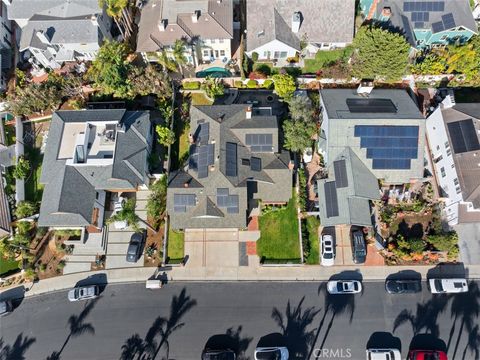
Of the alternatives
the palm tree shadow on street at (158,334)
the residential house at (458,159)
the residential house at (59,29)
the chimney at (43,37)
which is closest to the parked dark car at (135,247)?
the palm tree shadow on street at (158,334)

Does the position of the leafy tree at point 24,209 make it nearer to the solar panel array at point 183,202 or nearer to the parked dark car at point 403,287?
the solar panel array at point 183,202

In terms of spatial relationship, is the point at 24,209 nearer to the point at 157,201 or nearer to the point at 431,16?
the point at 157,201

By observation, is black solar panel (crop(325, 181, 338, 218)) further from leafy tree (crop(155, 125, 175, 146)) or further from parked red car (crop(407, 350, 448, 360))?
leafy tree (crop(155, 125, 175, 146))

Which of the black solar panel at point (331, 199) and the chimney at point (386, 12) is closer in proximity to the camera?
the black solar panel at point (331, 199)

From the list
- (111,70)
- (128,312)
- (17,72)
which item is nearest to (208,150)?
(111,70)

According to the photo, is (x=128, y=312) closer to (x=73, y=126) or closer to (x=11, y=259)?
(x=11, y=259)

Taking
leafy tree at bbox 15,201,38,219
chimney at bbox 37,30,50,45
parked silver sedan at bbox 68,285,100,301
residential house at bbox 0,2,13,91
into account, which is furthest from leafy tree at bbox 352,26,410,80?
residential house at bbox 0,2,13,91

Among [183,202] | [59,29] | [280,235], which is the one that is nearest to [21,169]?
[59,29]
